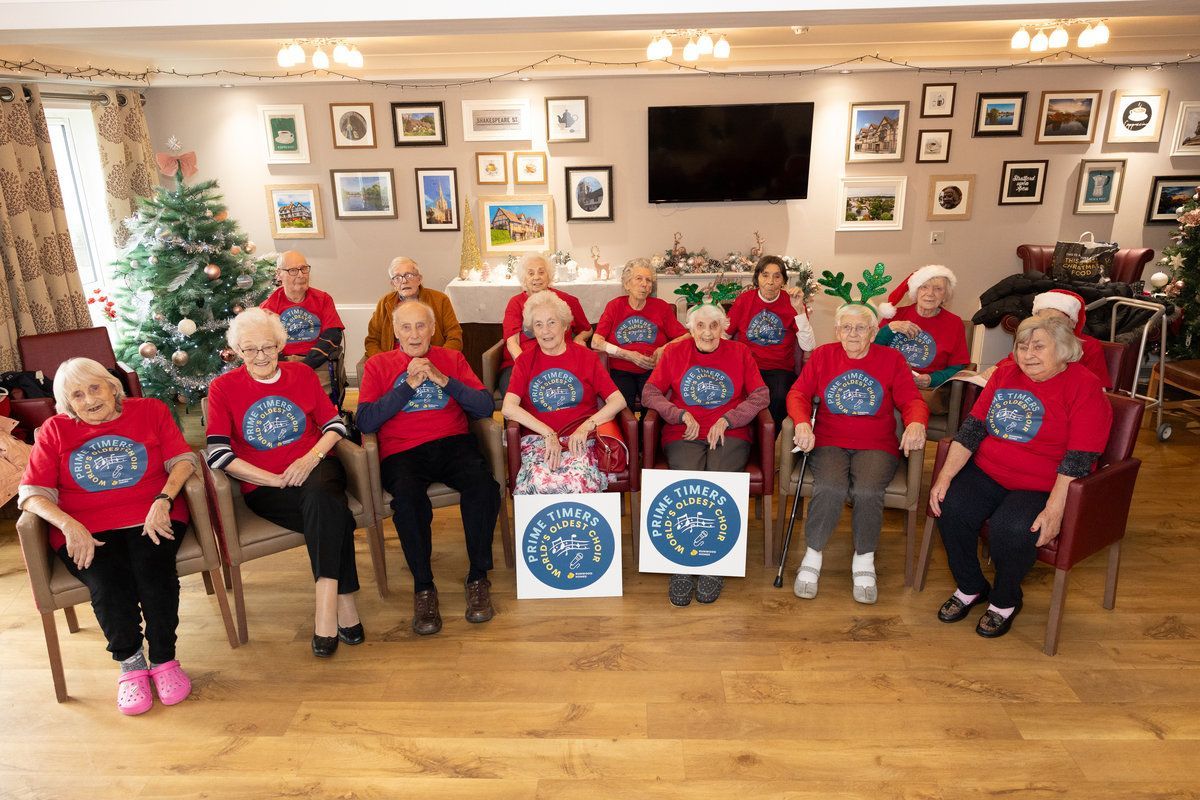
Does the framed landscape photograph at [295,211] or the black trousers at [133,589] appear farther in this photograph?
the framed landscape photograph at [295,211]

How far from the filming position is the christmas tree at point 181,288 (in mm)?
5129

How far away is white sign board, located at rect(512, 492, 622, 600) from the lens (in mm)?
3184

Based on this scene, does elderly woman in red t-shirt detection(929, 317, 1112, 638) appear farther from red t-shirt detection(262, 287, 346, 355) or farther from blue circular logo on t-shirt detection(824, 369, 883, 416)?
red t-shirt detection(262, 287, 346, 355)

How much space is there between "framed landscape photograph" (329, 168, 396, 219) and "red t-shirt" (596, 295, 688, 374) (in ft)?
10.6

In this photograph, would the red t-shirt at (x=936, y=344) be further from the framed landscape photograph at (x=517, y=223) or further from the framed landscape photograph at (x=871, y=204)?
the framed landscape photograph at (x=517, y=223)

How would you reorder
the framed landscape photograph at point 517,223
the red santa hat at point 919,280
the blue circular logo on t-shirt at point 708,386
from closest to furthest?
the blue circular logo on t-shirt at point 708,386 → the red santa hat at point 919,280 → the framed landscape photograph at point 517,223

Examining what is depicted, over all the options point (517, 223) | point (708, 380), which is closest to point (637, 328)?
point (708, 380)

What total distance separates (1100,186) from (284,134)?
6.90 metres

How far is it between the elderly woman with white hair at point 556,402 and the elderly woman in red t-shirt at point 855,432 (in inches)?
34.4

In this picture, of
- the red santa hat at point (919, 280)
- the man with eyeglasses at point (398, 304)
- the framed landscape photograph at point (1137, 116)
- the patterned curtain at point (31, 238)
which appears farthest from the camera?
the framed landscape photograph at point (1137, 116)

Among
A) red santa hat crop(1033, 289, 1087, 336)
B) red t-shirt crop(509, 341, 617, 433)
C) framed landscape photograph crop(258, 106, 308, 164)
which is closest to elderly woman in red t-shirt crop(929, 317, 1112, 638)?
red santa hat crop(1033, 289, 1087, 336)

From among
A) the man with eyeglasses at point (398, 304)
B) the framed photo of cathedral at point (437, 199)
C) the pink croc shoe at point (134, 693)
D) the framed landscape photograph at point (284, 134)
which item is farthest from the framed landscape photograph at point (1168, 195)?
the pink croc shoe at point (134, 693)

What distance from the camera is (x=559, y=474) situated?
3.31m

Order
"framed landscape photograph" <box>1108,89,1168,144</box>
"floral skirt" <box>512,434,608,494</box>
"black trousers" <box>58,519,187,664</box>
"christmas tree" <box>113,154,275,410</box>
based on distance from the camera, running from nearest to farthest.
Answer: "black trousers" <box>58,519,187,664</box>
"floral skirt" <box>512,434,608,494</box>
"christmas tree" <box>113,154,275,410</box>
"framed landscape photograph" <box>1108,89,1168,144</box>
